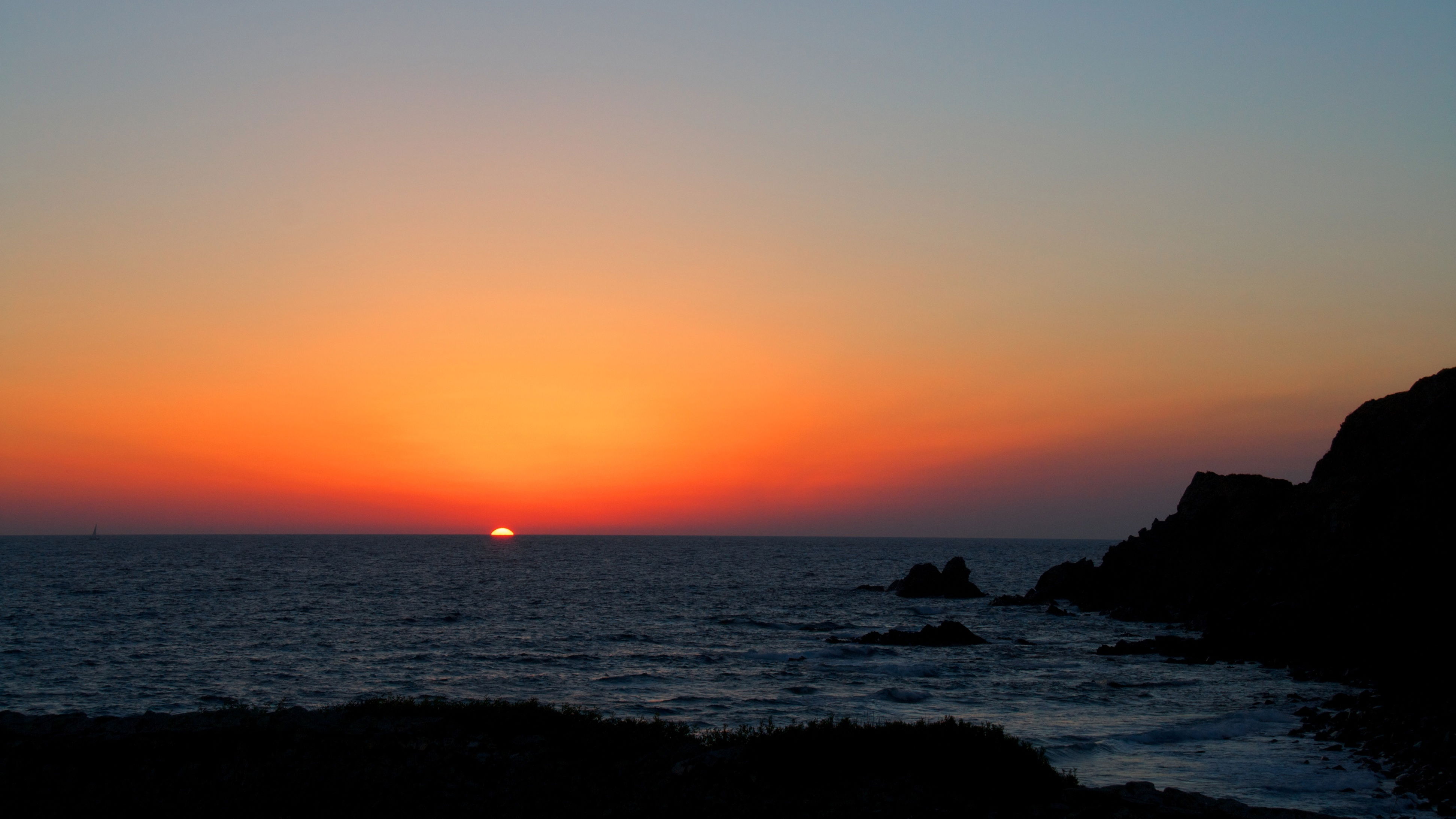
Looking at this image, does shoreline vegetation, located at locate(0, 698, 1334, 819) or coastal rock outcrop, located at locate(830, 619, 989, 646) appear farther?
coastal rock outcrop, located at locate(830, 619, 989, 646)

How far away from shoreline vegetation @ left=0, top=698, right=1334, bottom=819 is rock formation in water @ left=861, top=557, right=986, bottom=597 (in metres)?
73.8

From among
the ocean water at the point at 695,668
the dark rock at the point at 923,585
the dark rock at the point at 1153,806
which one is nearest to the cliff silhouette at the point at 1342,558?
the ocean water at the point at 695,668

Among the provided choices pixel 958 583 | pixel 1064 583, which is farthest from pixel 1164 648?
pixel 958 583

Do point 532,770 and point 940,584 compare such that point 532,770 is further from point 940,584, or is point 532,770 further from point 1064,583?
point 940,584

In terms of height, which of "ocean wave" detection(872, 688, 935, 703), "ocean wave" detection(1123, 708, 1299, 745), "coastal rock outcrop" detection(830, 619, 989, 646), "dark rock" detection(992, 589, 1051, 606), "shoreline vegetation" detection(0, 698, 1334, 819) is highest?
"shoreline vegetation" detection(0, 698, 1334, 819)

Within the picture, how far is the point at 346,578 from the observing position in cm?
10856

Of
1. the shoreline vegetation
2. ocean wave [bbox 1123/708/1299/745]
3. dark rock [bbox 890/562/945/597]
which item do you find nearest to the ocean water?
ocean wave [bbox 1123/708/1299/745]

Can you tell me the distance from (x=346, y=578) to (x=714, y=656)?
257 feet

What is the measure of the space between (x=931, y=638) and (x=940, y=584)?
41.0 metres

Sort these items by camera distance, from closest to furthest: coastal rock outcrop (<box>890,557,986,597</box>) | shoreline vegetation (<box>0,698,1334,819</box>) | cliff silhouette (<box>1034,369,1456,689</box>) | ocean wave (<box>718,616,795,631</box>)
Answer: shoreline vegetation (<box>0,698,1334,819</box>), cliff silhouette (<box>1034,369,1456,689</box>), ocean wave (<box>718,616,795,631</box>), coastal rock outcrop (<box>890,557,986,597</box>)

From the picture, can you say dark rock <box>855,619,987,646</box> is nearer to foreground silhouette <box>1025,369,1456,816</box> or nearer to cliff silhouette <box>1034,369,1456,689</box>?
foreground silhouette <box>1025,369,1456,816</box>

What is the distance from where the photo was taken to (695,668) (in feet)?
138

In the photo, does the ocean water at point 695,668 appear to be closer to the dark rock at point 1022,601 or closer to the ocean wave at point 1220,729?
the ocean wave at point 1220,729

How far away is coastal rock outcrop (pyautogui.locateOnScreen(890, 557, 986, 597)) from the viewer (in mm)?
89312
